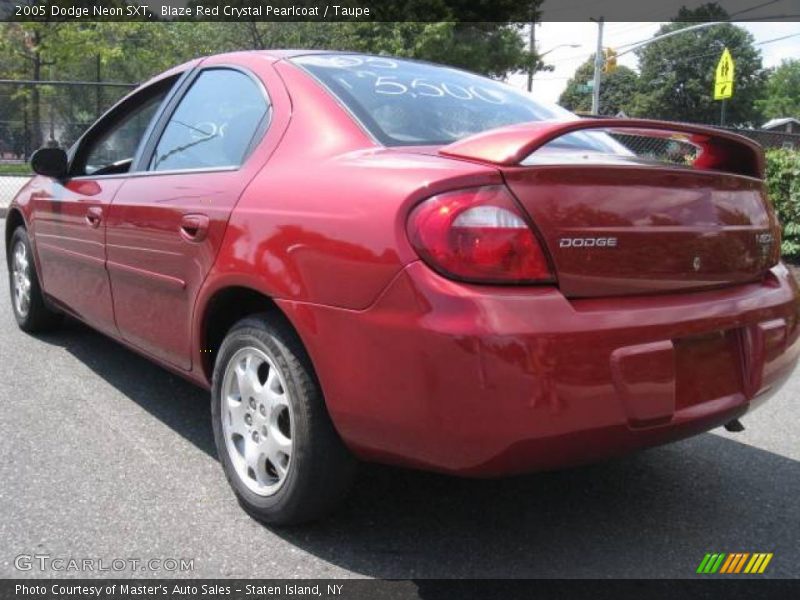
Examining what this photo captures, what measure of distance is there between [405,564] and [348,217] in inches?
44.2

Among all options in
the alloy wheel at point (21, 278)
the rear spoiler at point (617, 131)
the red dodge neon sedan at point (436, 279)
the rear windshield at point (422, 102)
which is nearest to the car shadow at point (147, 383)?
the alloy wheel at point (21, 278)

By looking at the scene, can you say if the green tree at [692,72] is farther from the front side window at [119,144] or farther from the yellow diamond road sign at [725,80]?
the front side window at [119,144]

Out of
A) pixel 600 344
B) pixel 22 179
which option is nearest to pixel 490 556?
pixel 600 344

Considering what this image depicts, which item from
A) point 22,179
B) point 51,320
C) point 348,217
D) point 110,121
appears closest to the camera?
point 348,217

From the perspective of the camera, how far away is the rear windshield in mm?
2615

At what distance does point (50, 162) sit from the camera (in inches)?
162

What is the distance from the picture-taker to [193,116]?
331 centimetres

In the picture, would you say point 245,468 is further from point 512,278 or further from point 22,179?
point 22,179

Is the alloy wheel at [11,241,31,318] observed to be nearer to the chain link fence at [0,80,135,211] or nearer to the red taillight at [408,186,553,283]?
the red taillight at [408,186,553,283]

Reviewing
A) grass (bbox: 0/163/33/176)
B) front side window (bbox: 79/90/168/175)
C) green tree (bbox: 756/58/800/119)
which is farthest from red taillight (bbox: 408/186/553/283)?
green tree (bbox: 756/58/800/119)

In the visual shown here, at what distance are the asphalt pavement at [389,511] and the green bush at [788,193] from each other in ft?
19.6

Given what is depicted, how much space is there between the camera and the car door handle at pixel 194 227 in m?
2.76

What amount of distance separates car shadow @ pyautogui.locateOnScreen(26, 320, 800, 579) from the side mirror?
1.72 meters

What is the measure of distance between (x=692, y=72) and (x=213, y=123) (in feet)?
278
